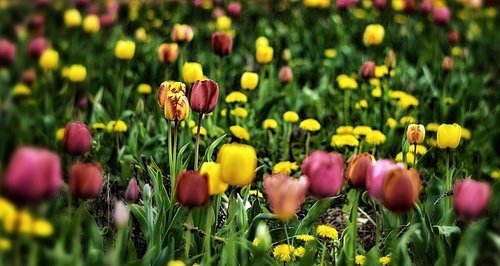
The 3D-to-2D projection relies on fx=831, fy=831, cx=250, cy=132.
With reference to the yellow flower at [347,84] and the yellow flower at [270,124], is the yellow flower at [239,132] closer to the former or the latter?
the yellow flower at [270,124]

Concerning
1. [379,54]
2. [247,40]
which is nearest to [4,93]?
[247,40]

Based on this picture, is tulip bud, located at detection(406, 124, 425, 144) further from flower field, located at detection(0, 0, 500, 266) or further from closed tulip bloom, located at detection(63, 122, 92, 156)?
closed tulip bloom, located at detection(63, 122, 92, 156)

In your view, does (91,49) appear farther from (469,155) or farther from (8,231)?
(8,231)

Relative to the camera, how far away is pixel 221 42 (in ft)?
12.3

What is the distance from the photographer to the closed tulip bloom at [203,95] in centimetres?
251

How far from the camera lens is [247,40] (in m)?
5.43

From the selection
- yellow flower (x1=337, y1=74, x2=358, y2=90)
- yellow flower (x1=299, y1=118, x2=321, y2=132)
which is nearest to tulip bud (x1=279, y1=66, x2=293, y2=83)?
yellow flower (x1=337, y1=74, x2=358, y2=90)

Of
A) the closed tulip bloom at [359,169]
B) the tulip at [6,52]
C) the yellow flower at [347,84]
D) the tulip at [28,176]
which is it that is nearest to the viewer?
the tulip at [28,176]

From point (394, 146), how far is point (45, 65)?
6.12ft

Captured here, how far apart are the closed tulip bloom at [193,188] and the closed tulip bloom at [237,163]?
5 cm

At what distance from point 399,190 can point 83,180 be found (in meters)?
0.74

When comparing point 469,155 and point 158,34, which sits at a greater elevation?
point 158,34

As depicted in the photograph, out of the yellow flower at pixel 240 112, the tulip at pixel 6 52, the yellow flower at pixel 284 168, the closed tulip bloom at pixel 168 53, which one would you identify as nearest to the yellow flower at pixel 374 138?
the yellow flower at pixel 284 168

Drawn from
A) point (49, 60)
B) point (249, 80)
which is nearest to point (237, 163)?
point (249, 80)
